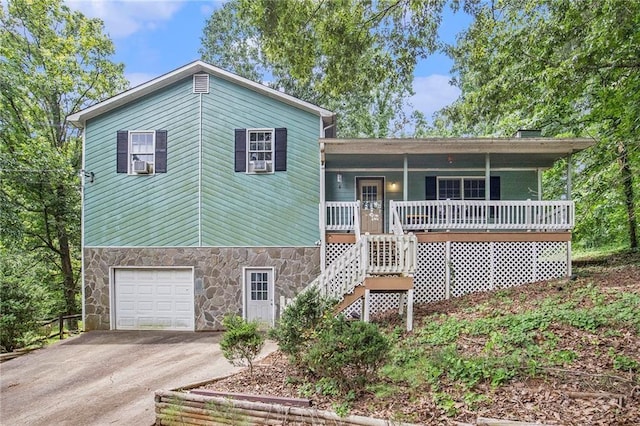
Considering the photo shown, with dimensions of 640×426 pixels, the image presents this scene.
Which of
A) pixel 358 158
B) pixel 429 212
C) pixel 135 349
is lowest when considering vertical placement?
pixel 135 349

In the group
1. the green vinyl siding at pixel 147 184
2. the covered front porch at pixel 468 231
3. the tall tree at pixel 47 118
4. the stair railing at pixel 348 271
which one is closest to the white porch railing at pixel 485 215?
the covered front porch at pixel 468 231

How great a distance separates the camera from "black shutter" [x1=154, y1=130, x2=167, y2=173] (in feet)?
34.3

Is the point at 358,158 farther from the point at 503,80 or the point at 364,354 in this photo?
the point at 364,354

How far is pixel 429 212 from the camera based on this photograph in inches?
395

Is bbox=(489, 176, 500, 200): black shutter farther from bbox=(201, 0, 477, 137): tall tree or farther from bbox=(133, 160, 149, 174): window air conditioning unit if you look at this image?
bbox=(133, 160, 149, 174): window air conditioning unit

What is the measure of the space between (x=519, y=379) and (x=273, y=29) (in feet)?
22.5

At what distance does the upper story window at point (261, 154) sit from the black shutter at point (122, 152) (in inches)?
123

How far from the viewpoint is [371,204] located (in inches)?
462

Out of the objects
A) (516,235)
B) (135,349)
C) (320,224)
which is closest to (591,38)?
(516,235)

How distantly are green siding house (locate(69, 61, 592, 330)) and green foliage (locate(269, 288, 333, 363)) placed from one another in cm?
410

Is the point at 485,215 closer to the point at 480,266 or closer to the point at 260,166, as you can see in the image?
the point at 480,266

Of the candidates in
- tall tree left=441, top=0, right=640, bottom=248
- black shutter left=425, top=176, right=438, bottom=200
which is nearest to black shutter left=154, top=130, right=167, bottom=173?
tall tree left=441, top=0, right=640, bottom=248

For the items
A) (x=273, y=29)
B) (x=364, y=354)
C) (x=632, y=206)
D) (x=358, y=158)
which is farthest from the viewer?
(x=632, y=206)

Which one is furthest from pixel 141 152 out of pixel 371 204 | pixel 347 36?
pixel 371 204
